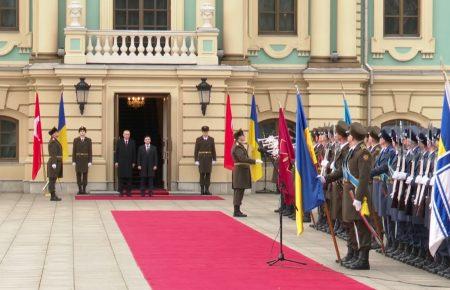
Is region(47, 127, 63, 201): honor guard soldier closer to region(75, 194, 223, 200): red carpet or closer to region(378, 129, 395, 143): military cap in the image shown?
region(75, 194, 223, 200): red carpet

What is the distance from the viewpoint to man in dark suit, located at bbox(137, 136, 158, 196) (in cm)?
3188

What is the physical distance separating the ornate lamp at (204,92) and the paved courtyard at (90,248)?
438 centimetres

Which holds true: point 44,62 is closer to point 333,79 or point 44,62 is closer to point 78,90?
point 78,90

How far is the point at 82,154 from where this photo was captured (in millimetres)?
31906

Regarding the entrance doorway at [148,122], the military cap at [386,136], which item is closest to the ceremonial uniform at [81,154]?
the entrance doorway at [148,122]

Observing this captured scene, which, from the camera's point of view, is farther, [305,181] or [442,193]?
[305,181]

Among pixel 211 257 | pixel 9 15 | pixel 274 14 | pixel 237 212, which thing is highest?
pixel 274 14

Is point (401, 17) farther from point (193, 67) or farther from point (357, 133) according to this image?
point (357, 133)

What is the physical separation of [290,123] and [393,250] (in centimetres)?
1706

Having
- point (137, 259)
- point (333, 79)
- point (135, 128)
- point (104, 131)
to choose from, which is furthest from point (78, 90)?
point (137, 259)

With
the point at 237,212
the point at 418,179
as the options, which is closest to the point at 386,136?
the point at 418,179

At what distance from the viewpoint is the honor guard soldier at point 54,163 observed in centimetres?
3016

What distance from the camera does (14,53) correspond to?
34.3 meters

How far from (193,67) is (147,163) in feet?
10.00
